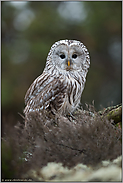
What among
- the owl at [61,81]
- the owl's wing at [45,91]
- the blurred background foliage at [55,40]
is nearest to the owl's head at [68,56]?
the owl at [61,81]

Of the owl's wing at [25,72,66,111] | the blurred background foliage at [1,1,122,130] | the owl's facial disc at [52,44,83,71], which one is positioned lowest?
the owl's wing at [25,72,66,111]

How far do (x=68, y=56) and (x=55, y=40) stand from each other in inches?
248

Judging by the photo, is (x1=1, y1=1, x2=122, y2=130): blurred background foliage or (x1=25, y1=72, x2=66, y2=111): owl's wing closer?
(x1=25, y1=72, x2=66, y2=111): owl's wing

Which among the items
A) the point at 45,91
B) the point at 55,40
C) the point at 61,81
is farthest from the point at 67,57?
the point at 55,40

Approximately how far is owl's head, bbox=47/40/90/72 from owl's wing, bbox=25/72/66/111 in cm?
20

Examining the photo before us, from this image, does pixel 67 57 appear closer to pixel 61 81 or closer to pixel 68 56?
pixel 68 56

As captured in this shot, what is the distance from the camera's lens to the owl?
3002 millimetres

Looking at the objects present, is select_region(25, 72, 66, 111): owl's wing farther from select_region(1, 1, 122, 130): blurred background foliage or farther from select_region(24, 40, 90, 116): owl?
select_region(1, 1, 122, 130): blurred background foliage

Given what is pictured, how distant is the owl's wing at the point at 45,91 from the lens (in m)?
3.00

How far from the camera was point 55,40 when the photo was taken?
30.0 ft

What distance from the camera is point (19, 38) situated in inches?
378

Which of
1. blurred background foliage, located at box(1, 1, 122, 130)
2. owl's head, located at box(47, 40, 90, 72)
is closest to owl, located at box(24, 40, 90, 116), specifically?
owl's head, located at box(47, 40, 90, 72)

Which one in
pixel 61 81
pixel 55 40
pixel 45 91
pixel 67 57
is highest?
pixel 55 40

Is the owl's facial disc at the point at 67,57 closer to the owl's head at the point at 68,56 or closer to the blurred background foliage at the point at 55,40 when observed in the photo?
the owl's head at the point at 68,56
